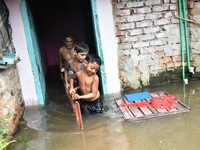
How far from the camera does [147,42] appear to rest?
4.92 m

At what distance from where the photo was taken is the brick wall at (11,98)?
344 cm

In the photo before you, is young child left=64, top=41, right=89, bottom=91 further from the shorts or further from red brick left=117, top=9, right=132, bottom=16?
red brick left=117, top=9, right=132, bottom=16

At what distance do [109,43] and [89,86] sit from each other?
52.8 inches

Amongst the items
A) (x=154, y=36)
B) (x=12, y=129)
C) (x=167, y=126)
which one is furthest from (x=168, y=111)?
(x=12, y=129)

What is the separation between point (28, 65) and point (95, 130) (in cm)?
200

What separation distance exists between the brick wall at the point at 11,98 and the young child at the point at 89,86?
0.96 metres

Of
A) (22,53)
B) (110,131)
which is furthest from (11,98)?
(110,131)

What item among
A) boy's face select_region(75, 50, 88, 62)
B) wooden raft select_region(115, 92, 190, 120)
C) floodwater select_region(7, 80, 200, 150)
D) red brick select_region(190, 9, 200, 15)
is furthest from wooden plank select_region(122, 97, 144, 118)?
red brick select_region(190, 9, 200, 15)

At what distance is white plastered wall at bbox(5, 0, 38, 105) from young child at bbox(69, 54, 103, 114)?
1.23 meters

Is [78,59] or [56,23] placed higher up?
[56,23]

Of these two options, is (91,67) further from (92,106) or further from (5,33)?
(5,33)

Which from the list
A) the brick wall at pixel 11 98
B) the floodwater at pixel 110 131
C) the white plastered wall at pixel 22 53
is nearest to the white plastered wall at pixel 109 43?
the floodwater at pixel 110 131

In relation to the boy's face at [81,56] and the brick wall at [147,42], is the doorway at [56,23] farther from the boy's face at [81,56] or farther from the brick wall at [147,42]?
the boy's face at [81,56]

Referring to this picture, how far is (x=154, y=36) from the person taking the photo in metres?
4.91
